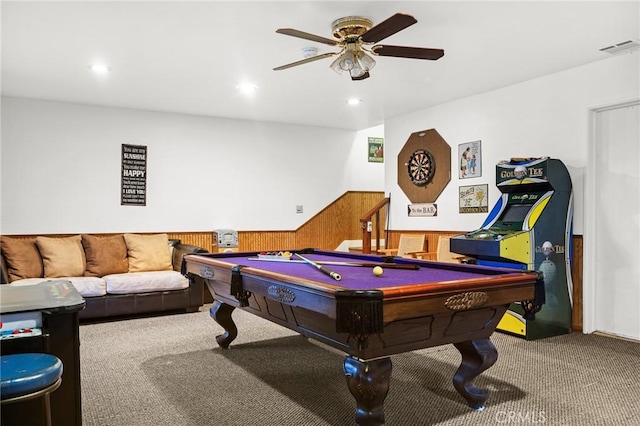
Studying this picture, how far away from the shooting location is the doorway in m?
4.39

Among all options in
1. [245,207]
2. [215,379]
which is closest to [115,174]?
[245,207]

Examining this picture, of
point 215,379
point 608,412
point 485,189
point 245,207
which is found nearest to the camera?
point 608,412

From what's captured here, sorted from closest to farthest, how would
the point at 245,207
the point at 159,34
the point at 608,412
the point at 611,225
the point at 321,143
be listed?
the point at 608,412 → the point at 159,34 → the point at 611,225 → the point at 245,207 → the point at 321,143

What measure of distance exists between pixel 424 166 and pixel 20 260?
5043 mm

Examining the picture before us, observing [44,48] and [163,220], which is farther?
[163,220]

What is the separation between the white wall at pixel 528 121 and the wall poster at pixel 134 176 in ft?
12.2

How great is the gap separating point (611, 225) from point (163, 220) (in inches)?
214

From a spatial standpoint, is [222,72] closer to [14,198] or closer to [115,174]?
[115,174]

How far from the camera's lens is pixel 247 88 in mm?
5414

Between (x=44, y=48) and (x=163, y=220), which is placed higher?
(x=44, y=48)

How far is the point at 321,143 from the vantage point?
7926mm

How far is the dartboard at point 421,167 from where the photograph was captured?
643 centimetres

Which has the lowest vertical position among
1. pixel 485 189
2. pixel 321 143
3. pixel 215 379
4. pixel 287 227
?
pixel 215 379

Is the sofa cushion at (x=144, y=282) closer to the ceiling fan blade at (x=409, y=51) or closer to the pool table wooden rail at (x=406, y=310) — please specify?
the pool table wooden rail at (x=406, y=310)
